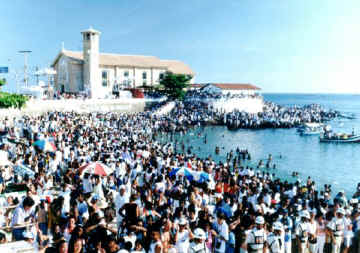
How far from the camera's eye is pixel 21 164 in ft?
46.1

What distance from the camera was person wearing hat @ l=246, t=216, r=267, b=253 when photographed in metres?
Result: 6.77

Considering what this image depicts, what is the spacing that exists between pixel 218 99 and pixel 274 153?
23.4m

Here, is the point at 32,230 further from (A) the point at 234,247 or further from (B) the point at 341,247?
(B) the point at 341,247

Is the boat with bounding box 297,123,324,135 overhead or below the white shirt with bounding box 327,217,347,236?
below

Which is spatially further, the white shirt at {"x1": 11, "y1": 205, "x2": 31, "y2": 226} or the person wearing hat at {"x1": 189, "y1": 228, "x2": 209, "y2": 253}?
the white shirt at {"x1": 11, "y1": 205, "x2": 31, "y2": 226}

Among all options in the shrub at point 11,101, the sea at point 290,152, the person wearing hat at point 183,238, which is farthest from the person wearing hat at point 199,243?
the shrub at point 11,101

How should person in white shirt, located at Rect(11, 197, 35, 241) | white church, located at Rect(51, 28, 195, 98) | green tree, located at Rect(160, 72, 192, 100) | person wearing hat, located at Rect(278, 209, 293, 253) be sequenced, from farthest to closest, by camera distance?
green tree, located at Rect(160, 72, 192, 100), white church, located at Rect(51, 28, 195, 98), person wearing hat, located at Rect(278, 209, 293, 253), person in white shirt, located at Rect(11, 197, 35, 241)

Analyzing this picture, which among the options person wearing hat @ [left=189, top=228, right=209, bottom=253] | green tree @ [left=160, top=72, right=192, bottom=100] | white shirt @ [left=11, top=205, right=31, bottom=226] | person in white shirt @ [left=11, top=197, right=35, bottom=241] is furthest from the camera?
green tree @ [left=160, top=72, right=192, bottom=100]

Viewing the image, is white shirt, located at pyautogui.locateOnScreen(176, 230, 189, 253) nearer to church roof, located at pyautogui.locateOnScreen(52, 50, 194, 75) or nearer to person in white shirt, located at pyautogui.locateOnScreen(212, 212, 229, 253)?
person in white shirt, located at pyautogui.locateOnScreen(212, 212, 229, 253)

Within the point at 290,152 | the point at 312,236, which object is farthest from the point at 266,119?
the point at 312,236

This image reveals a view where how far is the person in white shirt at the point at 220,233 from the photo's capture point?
23.9 feet

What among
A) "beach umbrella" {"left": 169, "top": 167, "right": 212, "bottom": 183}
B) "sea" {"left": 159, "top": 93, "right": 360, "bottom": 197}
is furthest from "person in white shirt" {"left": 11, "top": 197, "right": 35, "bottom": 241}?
"sea" {"left": 159, "top": 93, "right": 360, "bottom": 197}

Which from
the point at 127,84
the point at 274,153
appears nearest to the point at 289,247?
the point at 274,153

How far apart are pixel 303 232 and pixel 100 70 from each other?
55.0 meters
